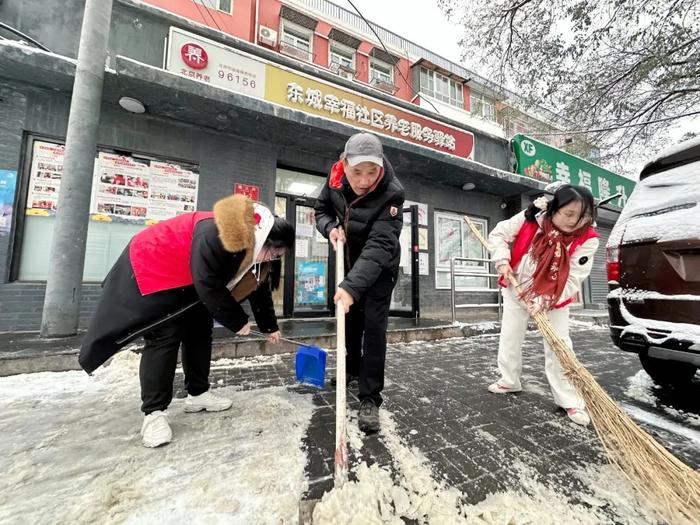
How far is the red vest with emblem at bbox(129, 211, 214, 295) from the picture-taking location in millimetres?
1738

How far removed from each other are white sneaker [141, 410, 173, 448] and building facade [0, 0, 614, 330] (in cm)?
364

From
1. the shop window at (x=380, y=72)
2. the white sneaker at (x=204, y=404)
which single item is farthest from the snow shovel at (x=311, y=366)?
the shop window at (x=380, y=72)

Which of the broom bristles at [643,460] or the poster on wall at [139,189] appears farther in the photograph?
the poster on wall at [139,189]

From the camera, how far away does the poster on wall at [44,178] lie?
4.18 m

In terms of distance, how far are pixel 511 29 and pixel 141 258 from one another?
815 cm

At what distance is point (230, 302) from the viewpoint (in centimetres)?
175

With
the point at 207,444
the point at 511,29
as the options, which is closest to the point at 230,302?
the point at 207,444

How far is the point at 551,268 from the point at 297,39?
12244mm

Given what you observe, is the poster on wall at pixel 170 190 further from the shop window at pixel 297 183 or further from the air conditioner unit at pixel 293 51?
the air conditioner unit at pixel 293 51

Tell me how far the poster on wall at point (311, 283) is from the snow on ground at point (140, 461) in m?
3.83

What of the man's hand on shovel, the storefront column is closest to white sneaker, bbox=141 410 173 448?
the man's hand on shovel

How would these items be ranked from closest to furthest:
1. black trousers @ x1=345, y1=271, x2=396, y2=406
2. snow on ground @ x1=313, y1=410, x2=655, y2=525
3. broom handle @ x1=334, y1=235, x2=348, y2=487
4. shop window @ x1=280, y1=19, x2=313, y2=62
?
snow on ground @ x1=313, y1=410, x2=655, y2=525
broom handle @ x1=334, y1=235, x2=348, y2=487
black trousers @ x1=345, y1=271, x2=396, y2=406
shop window @ x1=280, y1=19, x2=313, y2=62

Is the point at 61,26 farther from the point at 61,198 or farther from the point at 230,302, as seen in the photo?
the point at 230,302

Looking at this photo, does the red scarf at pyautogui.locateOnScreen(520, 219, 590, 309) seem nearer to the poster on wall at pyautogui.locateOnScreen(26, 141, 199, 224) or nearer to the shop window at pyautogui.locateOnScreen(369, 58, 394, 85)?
the poster on wall at pyautogui.locateOnScreen(26, 141, 199, 224)
